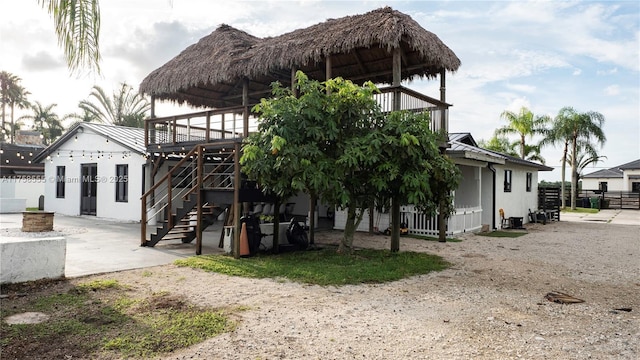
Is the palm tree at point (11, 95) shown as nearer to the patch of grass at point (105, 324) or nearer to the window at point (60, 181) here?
the window at point (60, 181)

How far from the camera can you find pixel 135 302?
5430 millimetres

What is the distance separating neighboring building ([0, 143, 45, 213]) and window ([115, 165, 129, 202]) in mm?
7247

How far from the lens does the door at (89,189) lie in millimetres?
18000

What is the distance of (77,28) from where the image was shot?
4.62 metres

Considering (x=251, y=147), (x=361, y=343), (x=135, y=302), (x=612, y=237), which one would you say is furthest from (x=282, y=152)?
(x=612, y=237)

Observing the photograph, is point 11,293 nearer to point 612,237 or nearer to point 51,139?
point 612,237

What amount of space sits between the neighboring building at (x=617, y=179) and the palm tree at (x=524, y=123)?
13.0 meters

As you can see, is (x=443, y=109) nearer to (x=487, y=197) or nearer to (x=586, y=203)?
(x=487, y=197)

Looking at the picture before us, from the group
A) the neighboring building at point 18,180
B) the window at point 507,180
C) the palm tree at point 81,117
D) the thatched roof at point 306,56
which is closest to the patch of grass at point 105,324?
the thatched roof at point 306,56

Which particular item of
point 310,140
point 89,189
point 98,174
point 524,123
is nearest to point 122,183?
point 98,174

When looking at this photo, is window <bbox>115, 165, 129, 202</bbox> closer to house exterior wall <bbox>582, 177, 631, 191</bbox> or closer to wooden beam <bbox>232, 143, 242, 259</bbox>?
wooden beam <bbox>232, 143, 242, 259</bbox>

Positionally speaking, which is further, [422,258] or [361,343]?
[422,258]

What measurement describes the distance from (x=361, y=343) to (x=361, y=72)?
9850 mm

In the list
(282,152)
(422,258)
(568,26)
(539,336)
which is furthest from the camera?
(568,26)
